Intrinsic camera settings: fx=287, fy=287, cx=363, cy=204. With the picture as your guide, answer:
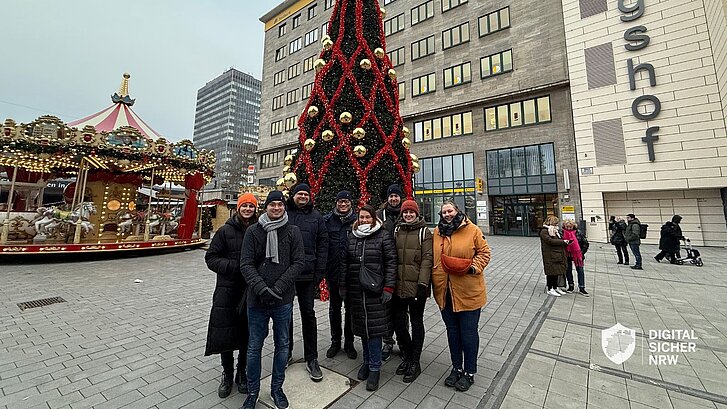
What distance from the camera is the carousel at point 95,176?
10.3 meters

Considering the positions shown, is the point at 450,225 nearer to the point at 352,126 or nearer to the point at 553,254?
the point at 352,126

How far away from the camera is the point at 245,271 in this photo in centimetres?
246

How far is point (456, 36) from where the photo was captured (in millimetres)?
24125

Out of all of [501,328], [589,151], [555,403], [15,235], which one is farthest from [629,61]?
[15,235]

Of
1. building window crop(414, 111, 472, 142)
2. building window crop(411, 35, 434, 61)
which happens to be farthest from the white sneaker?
building window crop(411, 35, 434, 61)

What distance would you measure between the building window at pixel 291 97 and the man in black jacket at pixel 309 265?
34172 mm

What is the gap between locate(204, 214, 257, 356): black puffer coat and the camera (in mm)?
2646

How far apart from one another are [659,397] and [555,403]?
3.40 ft

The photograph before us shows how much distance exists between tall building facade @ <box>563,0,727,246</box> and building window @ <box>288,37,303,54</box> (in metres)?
28.2

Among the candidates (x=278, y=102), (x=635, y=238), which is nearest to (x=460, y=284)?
(x=635, y=238)

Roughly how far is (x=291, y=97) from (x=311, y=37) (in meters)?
7.35

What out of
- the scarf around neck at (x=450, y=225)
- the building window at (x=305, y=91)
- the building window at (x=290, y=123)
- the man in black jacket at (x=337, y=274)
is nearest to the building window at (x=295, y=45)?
the building window at (x=305, y=91)

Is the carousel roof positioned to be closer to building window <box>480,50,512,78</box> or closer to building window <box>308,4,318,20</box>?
building window <box>480,50,512,78</box>

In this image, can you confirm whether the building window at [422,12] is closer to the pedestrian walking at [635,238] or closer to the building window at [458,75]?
the building window at [458,75]
